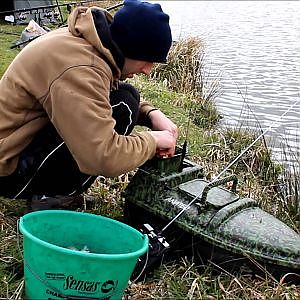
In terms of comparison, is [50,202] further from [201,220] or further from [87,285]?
[87,285]

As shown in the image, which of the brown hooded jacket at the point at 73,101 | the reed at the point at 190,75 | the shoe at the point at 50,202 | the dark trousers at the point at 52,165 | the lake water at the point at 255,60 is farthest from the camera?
the reed at the point at 190,75

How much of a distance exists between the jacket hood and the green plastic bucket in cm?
59

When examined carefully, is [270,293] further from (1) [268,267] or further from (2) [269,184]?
(2) [269,184]

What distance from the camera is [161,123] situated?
270 centimetres

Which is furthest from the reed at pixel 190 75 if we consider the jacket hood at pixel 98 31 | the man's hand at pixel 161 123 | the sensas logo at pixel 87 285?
the sensas logo at pixel 87 285

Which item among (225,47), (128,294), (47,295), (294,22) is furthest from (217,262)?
(294,22)

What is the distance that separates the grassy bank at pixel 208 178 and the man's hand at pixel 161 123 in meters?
0.47

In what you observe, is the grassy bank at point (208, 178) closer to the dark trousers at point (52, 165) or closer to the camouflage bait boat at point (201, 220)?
the camouflage bait boat at point (201, 220)

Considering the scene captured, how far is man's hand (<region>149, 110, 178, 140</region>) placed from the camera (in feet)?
8.72

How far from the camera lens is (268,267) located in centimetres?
233

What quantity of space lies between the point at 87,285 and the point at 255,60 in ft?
23.8

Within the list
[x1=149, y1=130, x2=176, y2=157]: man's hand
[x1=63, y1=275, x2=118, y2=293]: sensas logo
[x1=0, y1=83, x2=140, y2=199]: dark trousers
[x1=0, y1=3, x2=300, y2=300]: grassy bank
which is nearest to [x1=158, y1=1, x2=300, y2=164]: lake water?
[x1=0, y1=3, x2=300, y2=300]: grassy bank

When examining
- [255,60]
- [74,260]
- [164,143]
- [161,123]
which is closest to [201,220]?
[164,143]

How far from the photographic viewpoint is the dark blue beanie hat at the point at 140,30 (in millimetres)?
2229
